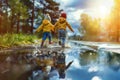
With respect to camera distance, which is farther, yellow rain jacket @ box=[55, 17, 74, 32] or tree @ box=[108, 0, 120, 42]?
tree @ box=[108, 0, 120, 42]

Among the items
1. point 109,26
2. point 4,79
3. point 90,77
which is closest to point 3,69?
point 4,79

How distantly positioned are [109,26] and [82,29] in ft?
33.3

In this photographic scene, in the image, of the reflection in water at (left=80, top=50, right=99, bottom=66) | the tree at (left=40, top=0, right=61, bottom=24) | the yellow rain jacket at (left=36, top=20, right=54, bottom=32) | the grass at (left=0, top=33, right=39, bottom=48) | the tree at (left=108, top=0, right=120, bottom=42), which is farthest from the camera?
the tree at (left=108, top=0, right=120, bottom=42)

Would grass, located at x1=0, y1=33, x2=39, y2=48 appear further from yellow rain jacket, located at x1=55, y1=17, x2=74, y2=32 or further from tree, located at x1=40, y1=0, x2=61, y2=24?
tree, located at x1=40, y1=0, x2=61, y2=24

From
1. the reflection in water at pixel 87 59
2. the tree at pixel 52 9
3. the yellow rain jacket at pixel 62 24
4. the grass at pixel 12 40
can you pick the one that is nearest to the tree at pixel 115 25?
the tree at pixel 52 9

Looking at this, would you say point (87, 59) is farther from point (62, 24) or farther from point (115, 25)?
point (115, 25)

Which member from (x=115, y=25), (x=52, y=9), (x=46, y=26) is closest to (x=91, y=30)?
(x=46, y=26)

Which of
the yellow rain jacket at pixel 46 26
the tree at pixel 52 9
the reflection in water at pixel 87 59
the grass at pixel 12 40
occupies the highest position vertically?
the tree at pixel 52 9

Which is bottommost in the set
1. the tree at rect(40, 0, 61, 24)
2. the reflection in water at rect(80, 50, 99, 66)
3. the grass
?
the reflection in water at rect(80, 50, 99, 66)

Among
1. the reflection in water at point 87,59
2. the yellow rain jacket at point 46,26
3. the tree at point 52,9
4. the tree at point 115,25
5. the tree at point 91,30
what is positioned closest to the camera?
the reflection in water at point 87,59

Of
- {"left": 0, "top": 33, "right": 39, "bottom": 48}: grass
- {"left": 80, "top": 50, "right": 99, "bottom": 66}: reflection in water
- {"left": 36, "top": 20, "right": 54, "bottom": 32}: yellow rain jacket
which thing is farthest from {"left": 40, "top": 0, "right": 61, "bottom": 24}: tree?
{"left": 80, "top": 50, "right": 99, "bottom": 66}: reflection in water

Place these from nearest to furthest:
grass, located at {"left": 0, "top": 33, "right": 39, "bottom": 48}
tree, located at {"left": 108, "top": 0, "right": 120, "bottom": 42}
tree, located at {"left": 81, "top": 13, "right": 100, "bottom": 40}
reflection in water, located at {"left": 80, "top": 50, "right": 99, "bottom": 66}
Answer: reflection in water, located at {"left": 80, "top": 50, "right": 99, "bottom": 66} → grass, located at {"left": 0, "top": 33, "right": 39, "bottom": 48} → tree, located at {"left": 81, "top": 13, "right": 100, "bottom": 40} → tree, located at {"left": 108, "top": 0, "right": 120, "bottom": 42}

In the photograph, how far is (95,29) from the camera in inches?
535

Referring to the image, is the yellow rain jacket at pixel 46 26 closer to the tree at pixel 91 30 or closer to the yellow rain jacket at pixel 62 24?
the yellow rain jacket at pixel 62 24
